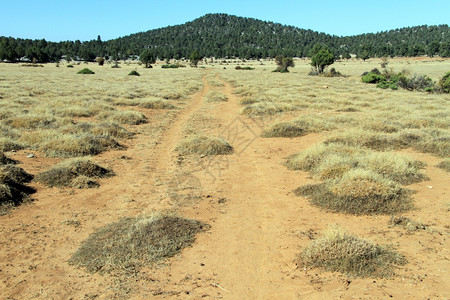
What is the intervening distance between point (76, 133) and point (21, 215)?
6864 millimetres

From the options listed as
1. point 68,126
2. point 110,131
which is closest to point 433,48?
point 110,131

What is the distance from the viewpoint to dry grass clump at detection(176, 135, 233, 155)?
11.5 m

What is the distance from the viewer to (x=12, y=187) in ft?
24.2

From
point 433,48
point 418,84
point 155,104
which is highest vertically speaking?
point 433,48

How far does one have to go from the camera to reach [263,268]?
16.6 ft

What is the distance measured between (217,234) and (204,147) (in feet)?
18.9

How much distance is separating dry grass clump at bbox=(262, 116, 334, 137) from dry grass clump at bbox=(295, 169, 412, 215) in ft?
21.0

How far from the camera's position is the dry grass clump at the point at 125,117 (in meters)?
16.5

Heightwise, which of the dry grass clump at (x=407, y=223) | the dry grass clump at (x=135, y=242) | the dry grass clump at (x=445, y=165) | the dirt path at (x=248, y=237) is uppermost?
the dry grass clump at (x=445, y=165)

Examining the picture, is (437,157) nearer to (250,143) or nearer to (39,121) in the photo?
(250,143)

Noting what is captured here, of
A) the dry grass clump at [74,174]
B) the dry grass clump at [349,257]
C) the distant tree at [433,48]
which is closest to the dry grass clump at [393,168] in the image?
the dry grass clump at [349,257]

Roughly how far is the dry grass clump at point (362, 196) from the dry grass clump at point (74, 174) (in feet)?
17.9

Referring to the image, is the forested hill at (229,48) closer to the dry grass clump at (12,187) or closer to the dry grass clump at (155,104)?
the dry grass clump at (155,104)

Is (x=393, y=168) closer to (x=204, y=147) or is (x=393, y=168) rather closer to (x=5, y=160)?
(x=204, y=147)
